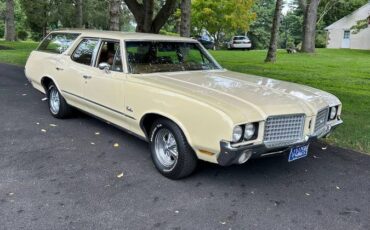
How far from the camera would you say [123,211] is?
11.9 ft

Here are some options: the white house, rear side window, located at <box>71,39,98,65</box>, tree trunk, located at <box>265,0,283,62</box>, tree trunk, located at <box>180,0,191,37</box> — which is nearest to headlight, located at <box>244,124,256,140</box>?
rear side window, located at <box>71,39,98,65</box>

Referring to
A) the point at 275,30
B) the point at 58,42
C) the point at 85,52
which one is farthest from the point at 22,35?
the point at 85,52

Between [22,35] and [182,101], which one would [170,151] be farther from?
[22,35]

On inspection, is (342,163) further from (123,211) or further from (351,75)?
(351,75)

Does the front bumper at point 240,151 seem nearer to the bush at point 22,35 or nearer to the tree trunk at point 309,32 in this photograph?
the tree trunk at point 309,32

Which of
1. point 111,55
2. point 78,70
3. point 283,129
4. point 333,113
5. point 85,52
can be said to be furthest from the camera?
point 85,52

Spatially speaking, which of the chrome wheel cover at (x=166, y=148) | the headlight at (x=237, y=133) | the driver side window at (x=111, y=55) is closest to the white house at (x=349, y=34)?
the driver side window at (x=111, y=55)

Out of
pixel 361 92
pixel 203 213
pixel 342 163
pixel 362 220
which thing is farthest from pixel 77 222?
pixel 361 92

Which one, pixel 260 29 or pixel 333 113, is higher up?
pixel 260 29

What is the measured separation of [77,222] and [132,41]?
2717 mm

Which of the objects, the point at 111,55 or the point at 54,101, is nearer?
the point at 111,55

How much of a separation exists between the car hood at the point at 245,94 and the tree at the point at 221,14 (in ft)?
98.4

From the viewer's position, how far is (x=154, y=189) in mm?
4109

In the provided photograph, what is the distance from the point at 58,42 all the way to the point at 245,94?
390cm
